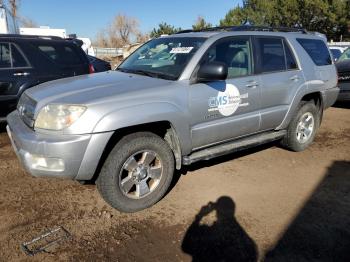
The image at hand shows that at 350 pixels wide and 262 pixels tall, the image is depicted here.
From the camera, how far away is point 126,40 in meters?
63.5

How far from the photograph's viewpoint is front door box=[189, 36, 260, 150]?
3910 mm

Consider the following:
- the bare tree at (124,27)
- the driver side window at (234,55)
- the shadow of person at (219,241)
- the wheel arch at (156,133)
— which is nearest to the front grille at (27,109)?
the wheel arch at (156,133)

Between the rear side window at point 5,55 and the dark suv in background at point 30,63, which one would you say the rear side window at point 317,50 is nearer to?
the dark suv in background at point 30,63

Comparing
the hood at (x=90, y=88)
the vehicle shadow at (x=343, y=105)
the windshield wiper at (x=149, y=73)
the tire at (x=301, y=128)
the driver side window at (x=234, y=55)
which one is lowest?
the vehicle shadow at (x=343, y=105)

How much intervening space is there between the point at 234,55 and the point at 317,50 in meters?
1.96

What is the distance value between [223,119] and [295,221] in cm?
137

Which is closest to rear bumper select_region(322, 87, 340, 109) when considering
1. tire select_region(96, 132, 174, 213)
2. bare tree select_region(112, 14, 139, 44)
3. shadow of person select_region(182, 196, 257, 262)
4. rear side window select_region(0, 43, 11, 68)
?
shadow of person select_region(182, 196, 257, 262)

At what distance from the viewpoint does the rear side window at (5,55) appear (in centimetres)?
605

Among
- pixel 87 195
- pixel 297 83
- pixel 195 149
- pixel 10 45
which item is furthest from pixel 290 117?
pixel 10 45

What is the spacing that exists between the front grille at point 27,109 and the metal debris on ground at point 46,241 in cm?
105

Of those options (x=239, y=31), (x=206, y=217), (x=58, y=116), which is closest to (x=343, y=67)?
(x=239, y=31)

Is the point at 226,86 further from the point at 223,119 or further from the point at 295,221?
the point at 295,221

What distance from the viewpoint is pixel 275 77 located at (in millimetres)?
4758

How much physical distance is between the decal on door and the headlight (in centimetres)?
149
